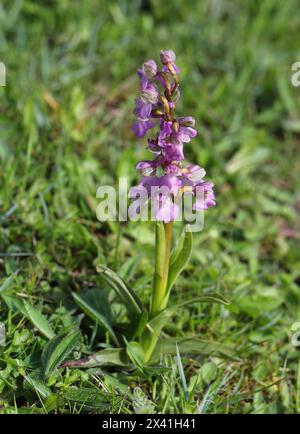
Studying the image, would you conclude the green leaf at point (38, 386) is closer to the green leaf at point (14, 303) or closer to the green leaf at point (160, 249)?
the green leaf at point (14, 303)

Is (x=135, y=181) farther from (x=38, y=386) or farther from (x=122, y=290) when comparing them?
(x=38, y=386)

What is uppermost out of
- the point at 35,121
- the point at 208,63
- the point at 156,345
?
the point at 208,63

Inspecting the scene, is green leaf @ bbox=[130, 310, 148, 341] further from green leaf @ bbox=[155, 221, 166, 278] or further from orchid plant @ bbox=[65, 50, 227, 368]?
green leaf @ bbox=[155, 221, 166, 278]

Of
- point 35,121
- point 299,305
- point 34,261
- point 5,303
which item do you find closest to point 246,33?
point 35,121

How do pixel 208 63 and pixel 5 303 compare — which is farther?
pixel 208 63

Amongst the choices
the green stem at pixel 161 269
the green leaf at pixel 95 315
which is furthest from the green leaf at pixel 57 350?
the green stem at pixel 161 269

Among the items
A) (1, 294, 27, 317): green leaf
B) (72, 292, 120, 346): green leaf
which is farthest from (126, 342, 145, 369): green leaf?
(1, 294, 27, 317): green leaf
